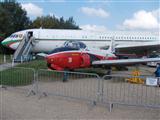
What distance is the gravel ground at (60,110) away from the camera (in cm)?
755

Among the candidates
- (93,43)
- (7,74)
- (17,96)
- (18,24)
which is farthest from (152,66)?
(18,24)

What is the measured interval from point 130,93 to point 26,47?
24.1m

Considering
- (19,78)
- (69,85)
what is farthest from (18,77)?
(69,85)

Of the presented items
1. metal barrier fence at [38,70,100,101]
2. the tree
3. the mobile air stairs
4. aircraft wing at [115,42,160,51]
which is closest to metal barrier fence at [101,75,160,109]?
metal barrier fence at [38,70,100,101]

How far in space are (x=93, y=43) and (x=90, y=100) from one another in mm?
25825

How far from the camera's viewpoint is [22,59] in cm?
3097

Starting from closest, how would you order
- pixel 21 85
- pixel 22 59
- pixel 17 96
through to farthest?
pixel 17 96 → pixel 21 85 → pixel 22 59

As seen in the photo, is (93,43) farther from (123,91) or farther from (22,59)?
(123,91)

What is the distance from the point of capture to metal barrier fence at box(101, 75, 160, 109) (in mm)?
9246

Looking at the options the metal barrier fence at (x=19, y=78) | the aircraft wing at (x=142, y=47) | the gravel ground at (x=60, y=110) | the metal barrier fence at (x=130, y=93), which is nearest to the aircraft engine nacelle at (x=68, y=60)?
the metal barrier fence at (x=19, y=78)

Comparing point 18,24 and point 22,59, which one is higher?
point 18,24

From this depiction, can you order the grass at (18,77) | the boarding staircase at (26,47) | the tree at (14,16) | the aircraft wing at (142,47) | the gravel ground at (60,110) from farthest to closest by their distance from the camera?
the tree at (14,16), the boarding staircase at (26,47), the aircraft wing at (142,47), the grass at (18,77), the gravel ground at (60,110)

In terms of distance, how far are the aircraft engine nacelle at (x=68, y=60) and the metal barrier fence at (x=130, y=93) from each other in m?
3.18

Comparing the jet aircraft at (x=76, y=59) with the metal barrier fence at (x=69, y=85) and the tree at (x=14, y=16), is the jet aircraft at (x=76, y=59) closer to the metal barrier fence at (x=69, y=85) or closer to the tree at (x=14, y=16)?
the metal barrier fence at (x=69, y=85)
